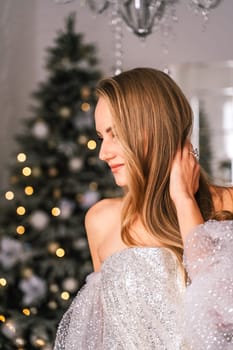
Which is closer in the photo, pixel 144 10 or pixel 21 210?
pixel 21 210

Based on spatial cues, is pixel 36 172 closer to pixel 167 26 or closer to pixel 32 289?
pixel 32 289

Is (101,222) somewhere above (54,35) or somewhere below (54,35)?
below

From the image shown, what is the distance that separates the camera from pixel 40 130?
15.9 feet

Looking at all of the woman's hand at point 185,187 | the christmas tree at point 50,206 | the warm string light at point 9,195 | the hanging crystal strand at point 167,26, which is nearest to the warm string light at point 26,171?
the christmas tree at point 50,206

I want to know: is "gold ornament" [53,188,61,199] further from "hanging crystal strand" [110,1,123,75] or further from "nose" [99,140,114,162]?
"nose" [99,140,114,162]

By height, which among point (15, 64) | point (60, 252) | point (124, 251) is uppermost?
point (15, 64)

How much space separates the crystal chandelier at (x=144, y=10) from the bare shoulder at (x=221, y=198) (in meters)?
3.46

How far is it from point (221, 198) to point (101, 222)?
0.35m

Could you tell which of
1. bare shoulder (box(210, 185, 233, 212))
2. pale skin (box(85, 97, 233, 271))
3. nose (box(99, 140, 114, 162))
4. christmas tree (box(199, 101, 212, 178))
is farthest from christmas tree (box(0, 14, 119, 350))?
nose (box(99, 140, 114, 162))

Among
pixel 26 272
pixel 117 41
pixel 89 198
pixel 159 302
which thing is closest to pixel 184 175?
pixel 159 302

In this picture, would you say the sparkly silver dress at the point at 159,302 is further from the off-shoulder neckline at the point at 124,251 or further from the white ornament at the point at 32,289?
the white ornament at the point at 32,289

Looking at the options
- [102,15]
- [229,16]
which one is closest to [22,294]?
[102,15]

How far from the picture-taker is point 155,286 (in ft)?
5.88

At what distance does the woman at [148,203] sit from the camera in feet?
5.78
